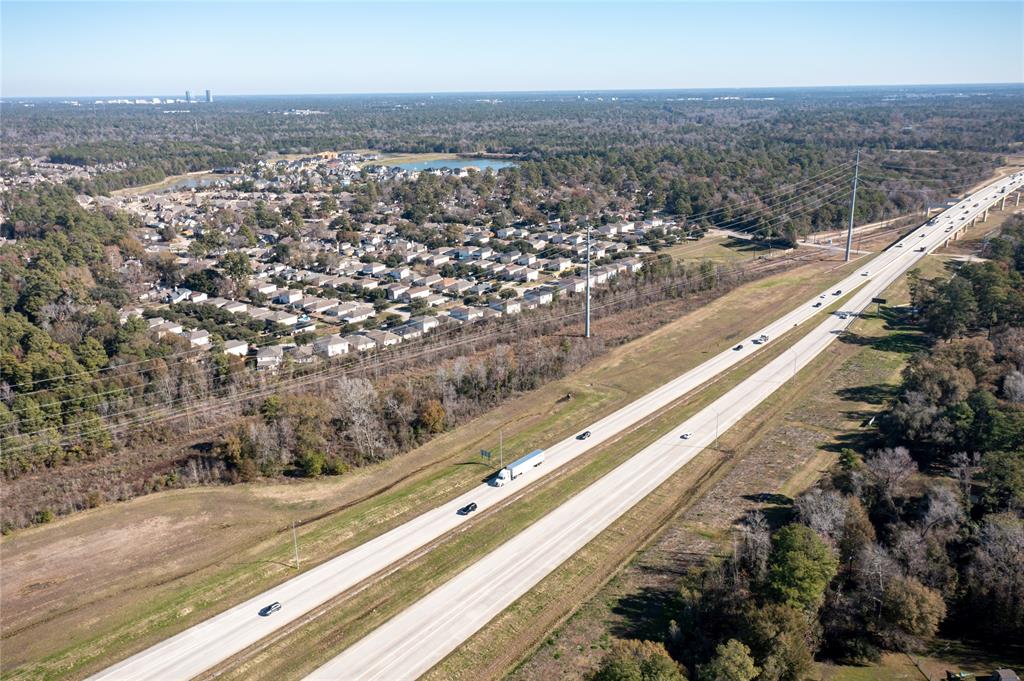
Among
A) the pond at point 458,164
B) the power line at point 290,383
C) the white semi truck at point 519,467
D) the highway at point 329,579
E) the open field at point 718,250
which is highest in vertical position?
the pond at point 458,164

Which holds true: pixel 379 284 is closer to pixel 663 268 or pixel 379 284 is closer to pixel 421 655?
pixel 663 268

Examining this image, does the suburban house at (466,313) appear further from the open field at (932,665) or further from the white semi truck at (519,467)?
the open field at (932,665)

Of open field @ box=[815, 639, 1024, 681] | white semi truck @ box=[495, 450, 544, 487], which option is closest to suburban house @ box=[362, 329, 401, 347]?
white semi truck @ box=[495, 450, 544, 487]

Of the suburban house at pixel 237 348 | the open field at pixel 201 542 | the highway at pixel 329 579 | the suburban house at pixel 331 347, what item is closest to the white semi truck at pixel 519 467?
the highway at pixel 329 579

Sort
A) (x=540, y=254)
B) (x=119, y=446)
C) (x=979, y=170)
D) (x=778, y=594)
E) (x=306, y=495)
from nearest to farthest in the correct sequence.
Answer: (x=778, y=594)
(x=306, y=495)
(x=119, y=446)
(x=540, y=254)
(x=979, y=170)

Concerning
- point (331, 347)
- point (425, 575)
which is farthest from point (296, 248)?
point (425, 575)

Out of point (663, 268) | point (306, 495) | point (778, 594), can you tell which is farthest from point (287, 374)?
point (663, 268)

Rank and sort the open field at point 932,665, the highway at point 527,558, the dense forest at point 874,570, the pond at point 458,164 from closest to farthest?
the dense forest at point 874,570
the open field at point 932,665
the highway at point 527,558
the pond at point 458,164
